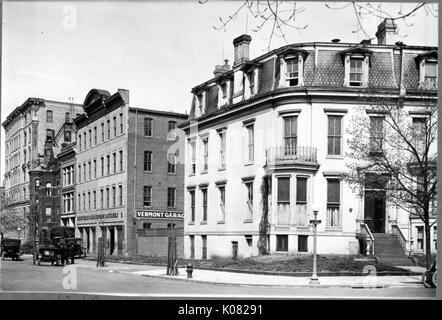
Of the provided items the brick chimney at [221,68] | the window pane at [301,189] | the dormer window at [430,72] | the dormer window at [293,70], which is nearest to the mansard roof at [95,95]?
the brick chimney at [221,68]

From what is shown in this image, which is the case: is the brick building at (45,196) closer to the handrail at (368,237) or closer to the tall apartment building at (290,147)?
the tall apartment building at (290,147)

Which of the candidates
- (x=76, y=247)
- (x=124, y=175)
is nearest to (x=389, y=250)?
(x=124, y=175)

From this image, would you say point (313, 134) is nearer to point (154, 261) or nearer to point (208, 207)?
point (208, 207)

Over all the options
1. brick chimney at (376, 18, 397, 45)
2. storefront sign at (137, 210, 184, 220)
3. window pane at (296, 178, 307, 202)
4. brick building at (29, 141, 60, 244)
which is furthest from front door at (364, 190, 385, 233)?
brick building at (29, 141, 60, 244)

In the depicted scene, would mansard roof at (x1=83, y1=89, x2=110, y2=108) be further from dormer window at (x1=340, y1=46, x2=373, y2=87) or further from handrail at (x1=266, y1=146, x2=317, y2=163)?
dormer window at (x1=340, y1=46, x2=373, y2=87)

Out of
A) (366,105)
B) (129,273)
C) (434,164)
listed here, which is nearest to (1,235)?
(129,273)

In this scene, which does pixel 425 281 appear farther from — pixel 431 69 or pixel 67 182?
pixel 67 182
